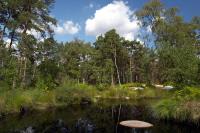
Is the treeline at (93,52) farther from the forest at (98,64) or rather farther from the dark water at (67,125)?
the dark water at (67,125)

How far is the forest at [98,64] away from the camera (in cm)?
1930

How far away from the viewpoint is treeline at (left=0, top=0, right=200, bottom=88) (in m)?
21.8

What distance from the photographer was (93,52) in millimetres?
54031

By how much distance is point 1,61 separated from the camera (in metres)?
23.0

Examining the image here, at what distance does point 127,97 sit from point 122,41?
2089 cm

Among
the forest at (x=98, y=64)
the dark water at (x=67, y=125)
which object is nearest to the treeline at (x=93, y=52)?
the forest at (x=98, y=64)

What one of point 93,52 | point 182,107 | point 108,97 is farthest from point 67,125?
point 93,52

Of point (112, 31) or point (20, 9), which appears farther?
point (112, 31)

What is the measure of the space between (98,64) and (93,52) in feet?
9.65

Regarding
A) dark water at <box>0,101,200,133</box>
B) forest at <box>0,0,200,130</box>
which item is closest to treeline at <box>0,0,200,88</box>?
forest at <box>0,0,200,130</box>

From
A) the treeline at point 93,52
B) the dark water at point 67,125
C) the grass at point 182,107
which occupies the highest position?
the treeline at point 93,52

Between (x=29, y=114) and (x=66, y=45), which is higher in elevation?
(x=66, y=45)

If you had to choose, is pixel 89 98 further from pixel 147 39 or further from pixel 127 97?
pixel 147 39

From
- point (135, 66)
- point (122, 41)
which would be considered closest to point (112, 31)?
point (122, 41)
